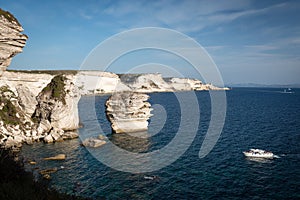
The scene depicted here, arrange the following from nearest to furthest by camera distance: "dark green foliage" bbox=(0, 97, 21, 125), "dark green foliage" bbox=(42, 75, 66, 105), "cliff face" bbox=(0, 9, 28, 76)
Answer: "cliff face" bbox=(0, 9, 28, 76) < "dark green foliage" bbox=(0, 97, 21, 125) < "dark green foliage" bbox=(42, 75, 66, 105)

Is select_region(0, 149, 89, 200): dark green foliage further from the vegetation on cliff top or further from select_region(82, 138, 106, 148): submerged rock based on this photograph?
select_region(82, 138, 106, 148): submerged rock

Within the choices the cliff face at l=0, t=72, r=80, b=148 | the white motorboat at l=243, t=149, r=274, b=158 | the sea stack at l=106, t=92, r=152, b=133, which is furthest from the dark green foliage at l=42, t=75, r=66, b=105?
the white motorboat at l=243, t=149, r=274, b=158

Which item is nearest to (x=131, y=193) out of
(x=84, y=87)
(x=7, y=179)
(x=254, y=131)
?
(x=7, y=179)

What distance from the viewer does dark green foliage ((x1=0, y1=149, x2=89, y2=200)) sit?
8.61 meters

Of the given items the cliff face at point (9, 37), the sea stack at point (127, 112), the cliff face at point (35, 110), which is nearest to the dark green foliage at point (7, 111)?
the cliff face at point (35, 110)

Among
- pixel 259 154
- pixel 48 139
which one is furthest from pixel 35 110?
pixel 259 154

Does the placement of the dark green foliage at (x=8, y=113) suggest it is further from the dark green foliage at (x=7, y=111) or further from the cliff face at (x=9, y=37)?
the cliff face at (x=9, y=37)

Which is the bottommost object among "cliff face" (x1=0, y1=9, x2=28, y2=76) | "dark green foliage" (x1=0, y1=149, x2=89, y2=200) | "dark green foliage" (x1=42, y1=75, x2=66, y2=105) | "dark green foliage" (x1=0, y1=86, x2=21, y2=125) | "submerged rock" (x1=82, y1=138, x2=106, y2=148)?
"submerged rock" (x1=82, y1=138, x2=106, y2=148)

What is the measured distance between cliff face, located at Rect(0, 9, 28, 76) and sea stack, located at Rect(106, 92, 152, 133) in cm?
2530

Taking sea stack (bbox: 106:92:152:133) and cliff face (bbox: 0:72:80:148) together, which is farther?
sea stack (bbox: 106:92:152:133)

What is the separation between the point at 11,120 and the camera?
4591 centimetres

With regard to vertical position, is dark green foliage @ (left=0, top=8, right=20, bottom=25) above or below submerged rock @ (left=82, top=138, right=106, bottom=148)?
above

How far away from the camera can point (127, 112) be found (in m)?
53.6

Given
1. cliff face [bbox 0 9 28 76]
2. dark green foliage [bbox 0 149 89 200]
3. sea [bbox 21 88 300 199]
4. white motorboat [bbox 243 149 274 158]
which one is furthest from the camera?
white motorboat [bbox 243 149 274 158]
